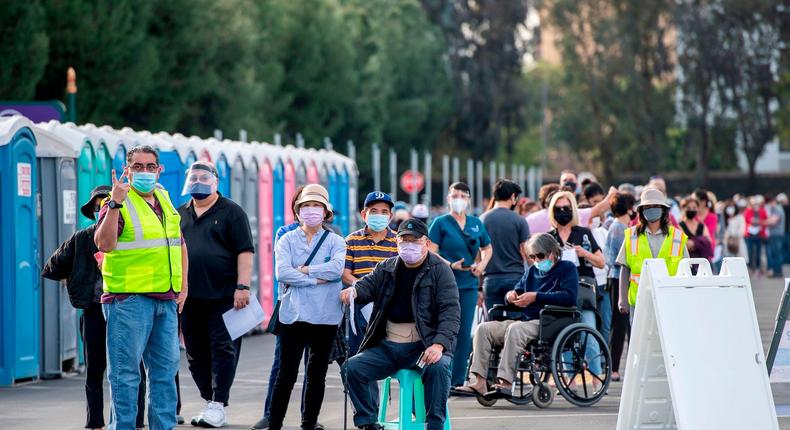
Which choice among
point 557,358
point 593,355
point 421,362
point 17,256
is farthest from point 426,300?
point 17,256

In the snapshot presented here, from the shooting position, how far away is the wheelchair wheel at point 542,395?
12.4 meters

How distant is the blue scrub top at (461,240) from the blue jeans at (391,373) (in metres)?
3.14

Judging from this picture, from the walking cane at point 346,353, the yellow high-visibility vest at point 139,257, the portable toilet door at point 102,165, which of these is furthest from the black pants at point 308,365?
the portable toilet door at point 102,165

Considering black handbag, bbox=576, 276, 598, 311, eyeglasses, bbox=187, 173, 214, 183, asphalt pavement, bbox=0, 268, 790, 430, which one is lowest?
asphalt pavement, bbox=0, 268, 790, 430

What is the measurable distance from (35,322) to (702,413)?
25.4 ft

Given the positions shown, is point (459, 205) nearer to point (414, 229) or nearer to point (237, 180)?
point (414, 229)

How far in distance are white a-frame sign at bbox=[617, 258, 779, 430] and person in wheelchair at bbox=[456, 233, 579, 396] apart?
9.40 ft

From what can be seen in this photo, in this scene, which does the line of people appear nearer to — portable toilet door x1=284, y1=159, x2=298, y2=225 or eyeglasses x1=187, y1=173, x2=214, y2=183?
eyeglasses x1=187, y1=173, x2=214, y2=183

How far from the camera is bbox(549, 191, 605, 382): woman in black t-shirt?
13656 mm

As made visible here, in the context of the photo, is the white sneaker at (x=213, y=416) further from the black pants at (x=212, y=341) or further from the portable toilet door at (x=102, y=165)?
the portable toilet door at (x=102, y=165)

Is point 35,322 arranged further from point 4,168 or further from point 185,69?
point 185,69

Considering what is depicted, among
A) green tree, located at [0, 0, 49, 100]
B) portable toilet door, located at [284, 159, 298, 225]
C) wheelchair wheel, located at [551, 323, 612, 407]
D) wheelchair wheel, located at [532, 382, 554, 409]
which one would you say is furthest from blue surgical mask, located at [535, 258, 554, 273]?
green tree, located at [0, 0, 49, 100]

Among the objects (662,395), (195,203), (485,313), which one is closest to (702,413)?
(662,395)

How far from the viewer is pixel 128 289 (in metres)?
9.10
